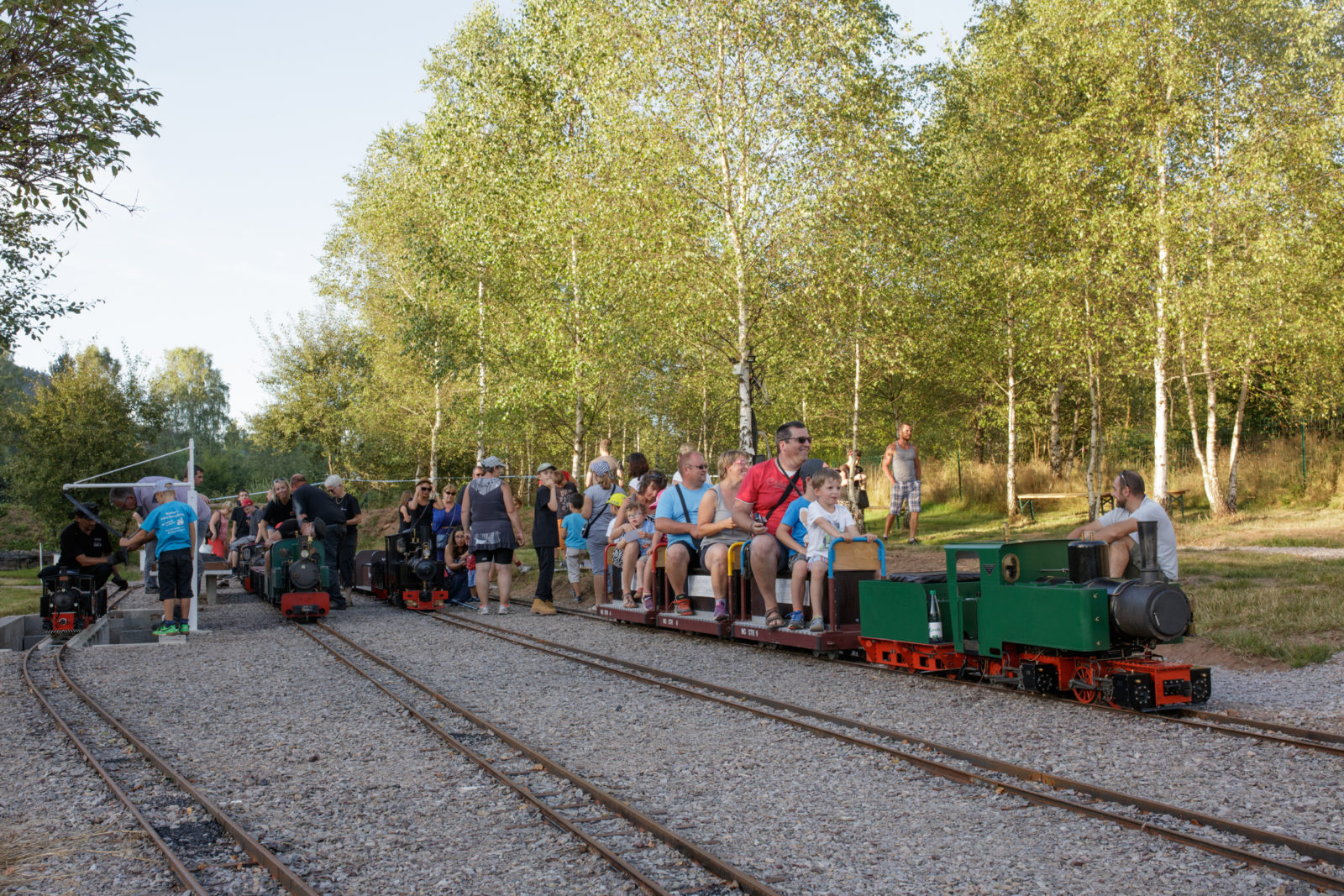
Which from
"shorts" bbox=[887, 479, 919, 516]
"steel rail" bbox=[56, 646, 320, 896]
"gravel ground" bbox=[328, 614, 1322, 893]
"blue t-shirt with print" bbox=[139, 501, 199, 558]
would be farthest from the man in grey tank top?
"steel rail" bbox=[56, 646, 320, 896]

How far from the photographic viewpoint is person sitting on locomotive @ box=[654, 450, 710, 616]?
11906 millimetres

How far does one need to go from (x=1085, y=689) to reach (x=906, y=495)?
1239 cm

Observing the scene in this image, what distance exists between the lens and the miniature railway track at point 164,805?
460cm

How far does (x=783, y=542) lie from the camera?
33.9ft

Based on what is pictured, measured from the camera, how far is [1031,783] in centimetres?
570

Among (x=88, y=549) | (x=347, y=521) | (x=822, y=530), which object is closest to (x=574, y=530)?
(x=347, y=521)

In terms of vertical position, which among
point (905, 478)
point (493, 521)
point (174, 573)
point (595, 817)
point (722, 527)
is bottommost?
point (595, 817)

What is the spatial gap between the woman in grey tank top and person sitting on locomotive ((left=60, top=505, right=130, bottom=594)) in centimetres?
471

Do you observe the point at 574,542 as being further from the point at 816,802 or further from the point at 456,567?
the point at 816,802

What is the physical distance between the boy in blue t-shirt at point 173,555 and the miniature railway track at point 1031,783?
646cm

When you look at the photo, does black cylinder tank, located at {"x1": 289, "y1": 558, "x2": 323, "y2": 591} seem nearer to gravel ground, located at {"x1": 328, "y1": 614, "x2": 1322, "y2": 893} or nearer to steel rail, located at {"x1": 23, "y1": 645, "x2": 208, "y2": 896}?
steel rail, located at {"x1": 23, "y1": 645, "x2": 208, "y2": 896}

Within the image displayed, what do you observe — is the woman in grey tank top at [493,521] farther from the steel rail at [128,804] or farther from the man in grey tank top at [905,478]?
the man in grey tank top at [905,478]

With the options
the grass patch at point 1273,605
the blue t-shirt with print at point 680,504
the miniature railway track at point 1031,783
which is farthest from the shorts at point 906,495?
the miniature railway track at point 1031,783

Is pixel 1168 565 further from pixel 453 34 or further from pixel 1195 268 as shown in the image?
pixel 453 34
